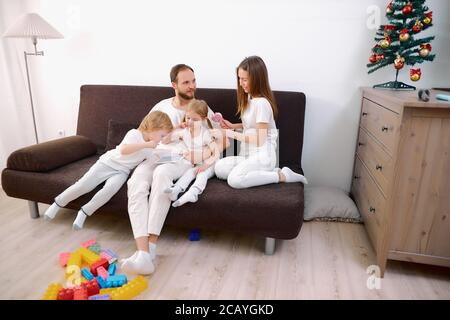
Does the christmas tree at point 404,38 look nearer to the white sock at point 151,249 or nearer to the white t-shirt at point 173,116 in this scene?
the white t-shirt at point 173,116

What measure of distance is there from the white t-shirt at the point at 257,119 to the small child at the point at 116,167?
47 cm

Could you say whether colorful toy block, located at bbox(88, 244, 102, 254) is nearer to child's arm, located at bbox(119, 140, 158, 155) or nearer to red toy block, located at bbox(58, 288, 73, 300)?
red toy block, located at bbox(58, 288, 73, 300)

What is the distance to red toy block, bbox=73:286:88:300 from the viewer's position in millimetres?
1496

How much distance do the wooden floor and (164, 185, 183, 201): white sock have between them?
34 cm

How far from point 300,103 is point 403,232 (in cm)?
107

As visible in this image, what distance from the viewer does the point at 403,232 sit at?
1.65 m

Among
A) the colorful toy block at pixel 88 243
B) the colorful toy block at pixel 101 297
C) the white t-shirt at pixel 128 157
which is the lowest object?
the colorful toy block at pixel 88 243

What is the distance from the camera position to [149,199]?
1.82 m

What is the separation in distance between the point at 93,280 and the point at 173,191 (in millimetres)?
573

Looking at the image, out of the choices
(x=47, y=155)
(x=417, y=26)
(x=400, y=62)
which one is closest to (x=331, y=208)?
(x=400, y=62)

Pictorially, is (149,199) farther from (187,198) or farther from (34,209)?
(34,209)

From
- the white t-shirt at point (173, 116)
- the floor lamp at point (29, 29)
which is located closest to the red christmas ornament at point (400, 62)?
the white t-shirt at point (173, 116)

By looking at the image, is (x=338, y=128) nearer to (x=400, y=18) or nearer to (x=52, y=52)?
(x=400, y=18)

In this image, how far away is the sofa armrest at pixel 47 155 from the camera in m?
2.11
